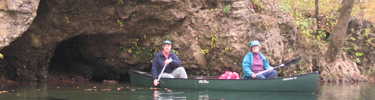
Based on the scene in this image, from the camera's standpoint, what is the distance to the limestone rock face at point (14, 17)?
8.48m

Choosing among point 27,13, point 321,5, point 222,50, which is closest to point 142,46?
point 222,50

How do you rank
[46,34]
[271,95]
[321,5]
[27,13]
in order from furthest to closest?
[321,5]
[46,34]
[27,13]
[271,95]

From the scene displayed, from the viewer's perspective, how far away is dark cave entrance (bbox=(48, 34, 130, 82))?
41.0 ft

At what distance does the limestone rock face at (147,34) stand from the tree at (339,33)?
2.14 metres

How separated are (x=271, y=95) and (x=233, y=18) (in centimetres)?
423

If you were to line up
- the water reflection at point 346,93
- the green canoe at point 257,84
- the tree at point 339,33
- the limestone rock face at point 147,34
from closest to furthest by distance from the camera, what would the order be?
the water reflection at point 346,93
the green canoe at point 257,84
the limestone rock face at point 147,34
the tree at point 339,33

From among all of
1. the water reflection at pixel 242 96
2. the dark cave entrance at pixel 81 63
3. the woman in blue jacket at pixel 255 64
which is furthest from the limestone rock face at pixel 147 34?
the water reflection at pixel 242 96

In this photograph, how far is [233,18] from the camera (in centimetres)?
1191

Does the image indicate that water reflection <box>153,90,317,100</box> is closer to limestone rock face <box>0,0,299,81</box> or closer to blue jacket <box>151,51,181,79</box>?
blue jacket <box>151,51,181,79</box>

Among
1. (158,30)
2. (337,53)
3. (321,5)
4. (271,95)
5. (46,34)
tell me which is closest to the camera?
(271,95)

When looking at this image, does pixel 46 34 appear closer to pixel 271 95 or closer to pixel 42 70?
pixel 42 70

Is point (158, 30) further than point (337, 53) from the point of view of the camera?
No

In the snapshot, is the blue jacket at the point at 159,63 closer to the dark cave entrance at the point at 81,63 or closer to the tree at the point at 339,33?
the dark cave entrance at the point at 81,63

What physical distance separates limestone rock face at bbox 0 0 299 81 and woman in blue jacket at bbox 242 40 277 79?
2.35m
